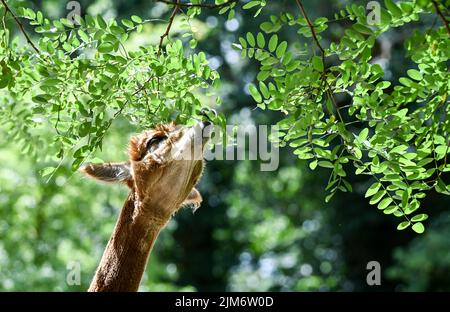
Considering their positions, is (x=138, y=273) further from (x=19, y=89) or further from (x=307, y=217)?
(x=307, y=217)

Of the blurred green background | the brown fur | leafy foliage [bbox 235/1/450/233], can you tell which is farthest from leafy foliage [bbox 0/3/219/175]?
the blurred green background

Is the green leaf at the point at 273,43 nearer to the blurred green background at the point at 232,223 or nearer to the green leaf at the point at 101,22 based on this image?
the green leaf at the point at 101,22

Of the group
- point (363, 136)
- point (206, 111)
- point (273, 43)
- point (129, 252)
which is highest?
point (273, 43)

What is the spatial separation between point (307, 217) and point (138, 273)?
1050 cm

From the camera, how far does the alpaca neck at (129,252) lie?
3.26 m

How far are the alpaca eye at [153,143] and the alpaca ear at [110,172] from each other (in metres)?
0.18

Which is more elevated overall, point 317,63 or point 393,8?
point 393,8

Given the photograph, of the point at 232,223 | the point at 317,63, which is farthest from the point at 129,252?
the point at 232,223

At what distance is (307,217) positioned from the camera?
44.6 ft

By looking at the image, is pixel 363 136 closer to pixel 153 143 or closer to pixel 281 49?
pixel 281 49

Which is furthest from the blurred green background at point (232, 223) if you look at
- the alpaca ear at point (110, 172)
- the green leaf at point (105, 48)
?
the green leaf at point (105, 48)

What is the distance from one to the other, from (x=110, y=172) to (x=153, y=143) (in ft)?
0.82

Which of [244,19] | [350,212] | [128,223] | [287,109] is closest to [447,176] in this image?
[350,212]

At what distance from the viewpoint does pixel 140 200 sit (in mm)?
3271
